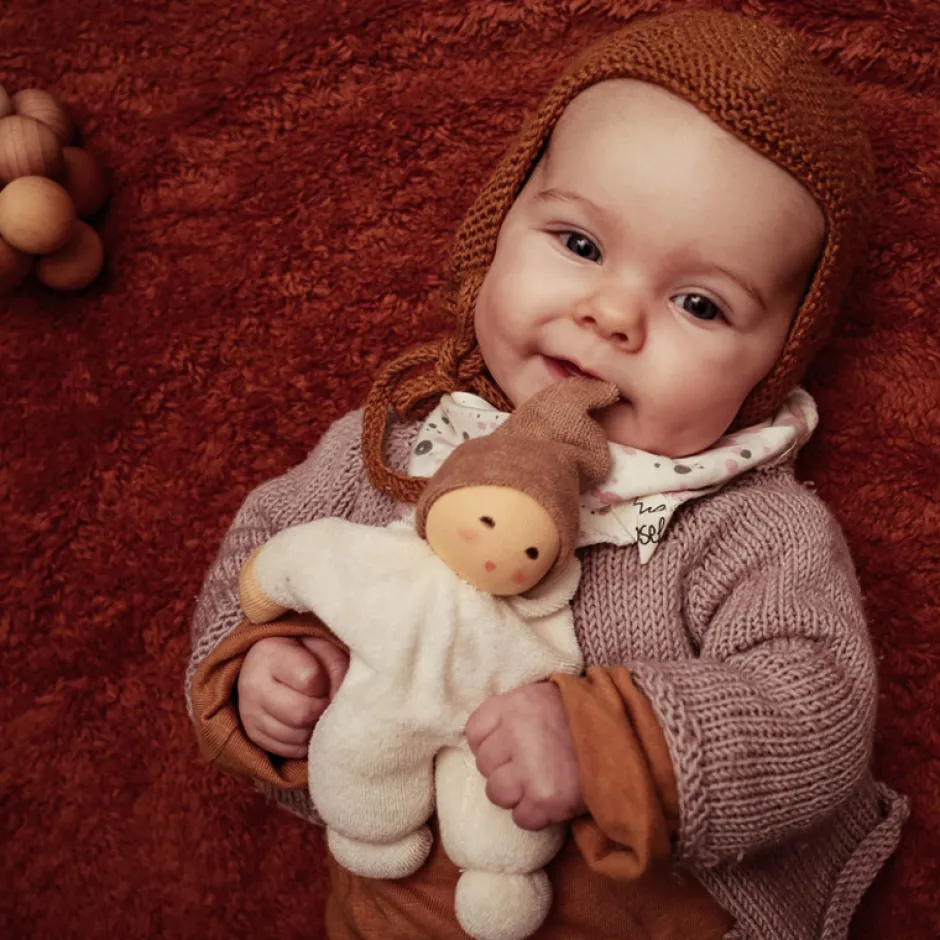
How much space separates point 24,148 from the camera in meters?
1.22

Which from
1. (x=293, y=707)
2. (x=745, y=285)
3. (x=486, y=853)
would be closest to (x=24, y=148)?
(x=293, y=707)

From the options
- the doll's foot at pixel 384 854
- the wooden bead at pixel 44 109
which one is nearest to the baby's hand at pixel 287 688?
the doll's foot at pixel 384 854

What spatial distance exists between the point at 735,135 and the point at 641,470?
0.32 metres

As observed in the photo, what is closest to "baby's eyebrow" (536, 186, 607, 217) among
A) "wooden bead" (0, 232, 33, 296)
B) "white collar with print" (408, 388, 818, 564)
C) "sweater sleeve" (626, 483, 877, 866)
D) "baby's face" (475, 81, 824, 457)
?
"baby's face" (475, 81, 824, 457)

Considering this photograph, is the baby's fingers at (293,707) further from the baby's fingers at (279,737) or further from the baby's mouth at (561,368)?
the baby's mouth at (561,368)

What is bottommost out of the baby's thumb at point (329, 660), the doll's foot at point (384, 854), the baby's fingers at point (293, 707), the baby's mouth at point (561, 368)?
the doll's foot at point (384, 854)

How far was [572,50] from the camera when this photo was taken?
1.26 metres

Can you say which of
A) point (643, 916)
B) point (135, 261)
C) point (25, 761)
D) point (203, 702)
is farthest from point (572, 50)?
point (25, 761)

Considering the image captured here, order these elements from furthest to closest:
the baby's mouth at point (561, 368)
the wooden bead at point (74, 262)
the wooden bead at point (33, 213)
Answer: the wooden bead at point (74, 262) → the wooden bead at point (33, 213) → the baby's mouth at point (561, 368)

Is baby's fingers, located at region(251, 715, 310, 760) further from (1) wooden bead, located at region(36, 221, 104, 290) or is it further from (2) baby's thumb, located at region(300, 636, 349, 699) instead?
(1) wooden bead, located at region(36, 221, 104, 290)

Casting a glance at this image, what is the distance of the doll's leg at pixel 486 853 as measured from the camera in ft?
2.82

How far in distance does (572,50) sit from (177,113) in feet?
1.77

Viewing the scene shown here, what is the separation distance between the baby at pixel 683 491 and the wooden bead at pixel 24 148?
56 cm

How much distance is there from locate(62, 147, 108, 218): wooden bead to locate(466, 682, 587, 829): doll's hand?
90 cm
